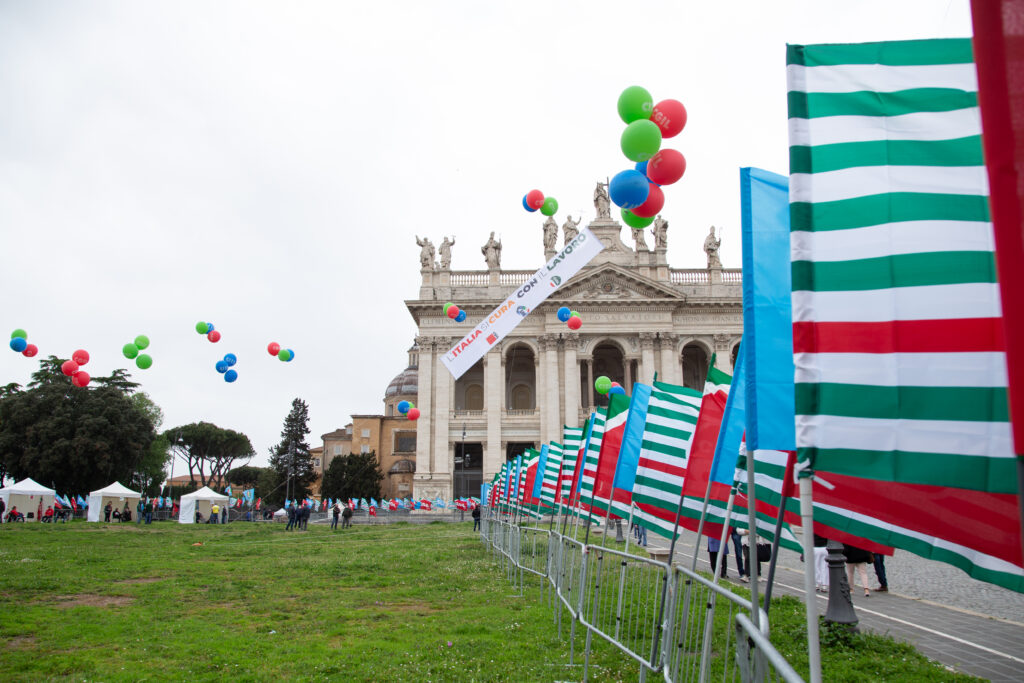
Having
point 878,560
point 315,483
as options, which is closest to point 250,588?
point 878,560

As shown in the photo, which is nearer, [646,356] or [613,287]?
[646,356]

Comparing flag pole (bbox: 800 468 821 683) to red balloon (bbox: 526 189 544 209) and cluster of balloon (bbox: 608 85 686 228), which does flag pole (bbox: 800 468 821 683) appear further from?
red balloon (bbox: 526 189 544 209)

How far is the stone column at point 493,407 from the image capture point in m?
48.7

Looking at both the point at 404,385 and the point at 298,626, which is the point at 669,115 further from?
the point at 404,385

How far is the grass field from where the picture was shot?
7238mm

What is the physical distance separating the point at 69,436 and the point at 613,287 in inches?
1600

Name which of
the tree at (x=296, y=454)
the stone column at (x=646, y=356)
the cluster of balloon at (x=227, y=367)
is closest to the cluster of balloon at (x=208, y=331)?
the cluster of balloon at (x=227, y=367)

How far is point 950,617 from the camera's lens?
10.3m

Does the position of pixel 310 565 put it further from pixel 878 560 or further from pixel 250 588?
pixel 878 560

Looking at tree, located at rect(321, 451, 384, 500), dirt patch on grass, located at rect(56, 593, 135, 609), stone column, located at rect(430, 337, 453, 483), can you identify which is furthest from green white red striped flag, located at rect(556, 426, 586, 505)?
tree, located at rect(321, 451, 384, 500)

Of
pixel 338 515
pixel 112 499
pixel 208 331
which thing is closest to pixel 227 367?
pixel 208 331

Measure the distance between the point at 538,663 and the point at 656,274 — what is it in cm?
4588

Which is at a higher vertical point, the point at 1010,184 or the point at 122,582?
the point at 1010,184

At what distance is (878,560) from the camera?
40.9ft
